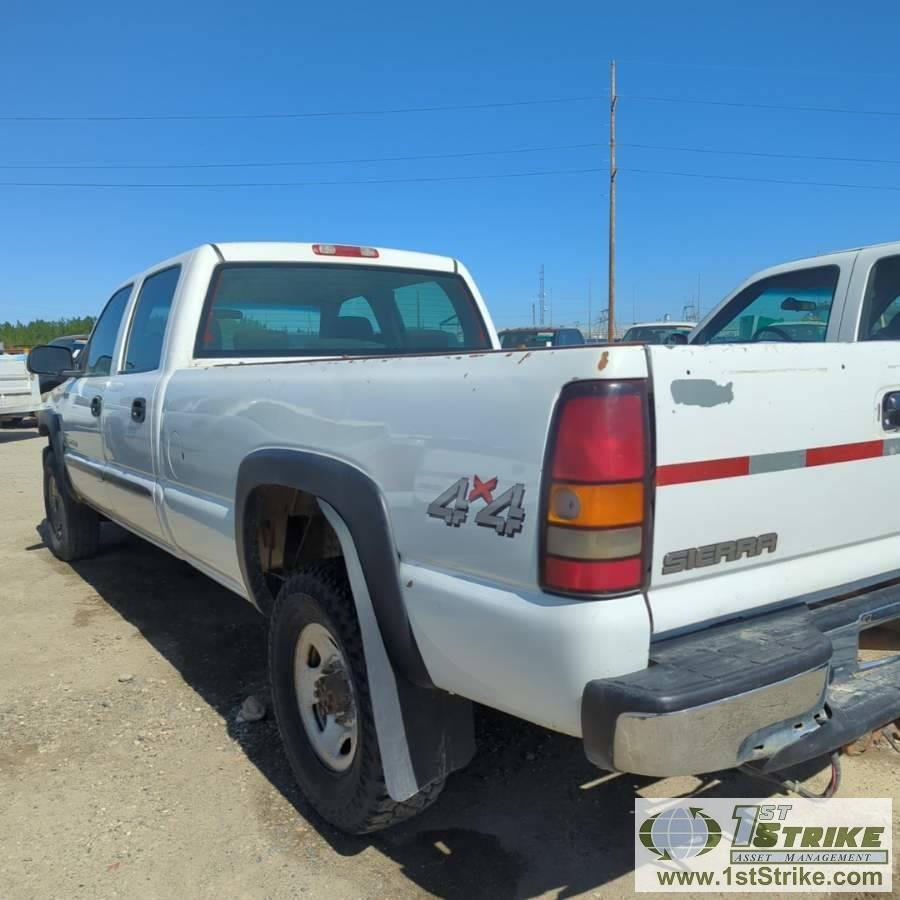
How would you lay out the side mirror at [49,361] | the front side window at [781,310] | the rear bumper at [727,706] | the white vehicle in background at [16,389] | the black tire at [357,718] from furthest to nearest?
the white vehicle in background at [16,389], the side mirror at [49,361], the front side window at [781,310], the black tire at [357,718], the rear bumper at [727,706]

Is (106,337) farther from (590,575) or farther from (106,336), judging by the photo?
(590,575)

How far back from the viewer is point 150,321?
4.25 m

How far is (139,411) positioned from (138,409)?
0.02 m

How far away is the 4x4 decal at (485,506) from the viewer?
1.79 meters

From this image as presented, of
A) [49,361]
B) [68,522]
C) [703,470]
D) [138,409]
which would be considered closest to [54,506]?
[68,522]

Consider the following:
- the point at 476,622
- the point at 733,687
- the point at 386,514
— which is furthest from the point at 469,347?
the point at 733,687

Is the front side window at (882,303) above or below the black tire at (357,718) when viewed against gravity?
above

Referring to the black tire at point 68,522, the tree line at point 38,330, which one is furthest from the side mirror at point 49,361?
the tree line at point 38,330

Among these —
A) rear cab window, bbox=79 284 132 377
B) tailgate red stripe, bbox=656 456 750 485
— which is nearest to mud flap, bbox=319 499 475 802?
tailgate red stripe, bbox=656 456 750 485

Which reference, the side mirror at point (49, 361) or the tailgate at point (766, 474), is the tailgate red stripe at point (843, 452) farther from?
the side mirror at point (49, 361)

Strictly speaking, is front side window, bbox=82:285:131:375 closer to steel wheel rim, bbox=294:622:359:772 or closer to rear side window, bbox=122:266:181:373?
rear side window, bbox=122:266:181:373

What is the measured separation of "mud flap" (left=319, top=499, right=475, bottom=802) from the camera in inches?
88.4

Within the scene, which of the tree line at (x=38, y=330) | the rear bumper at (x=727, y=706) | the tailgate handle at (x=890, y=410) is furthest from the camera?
the tree line at (x=38, y=330)

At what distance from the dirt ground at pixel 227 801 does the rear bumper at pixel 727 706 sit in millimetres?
840
